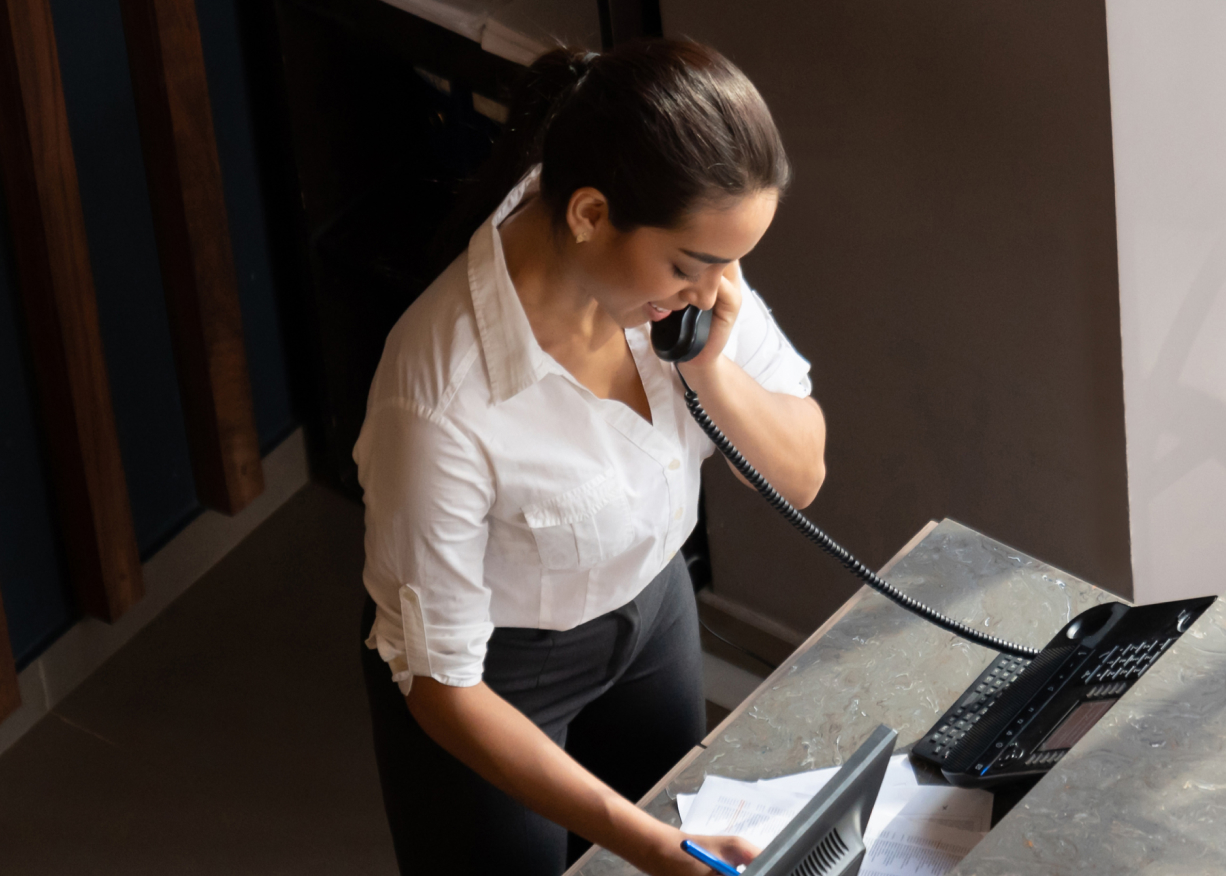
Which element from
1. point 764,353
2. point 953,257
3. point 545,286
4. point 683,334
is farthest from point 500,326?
point 953,257

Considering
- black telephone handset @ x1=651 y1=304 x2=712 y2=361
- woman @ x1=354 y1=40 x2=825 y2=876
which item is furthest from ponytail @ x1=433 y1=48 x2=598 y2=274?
black telephone handset @ x1=651 y1=304 x2=712 y2=361

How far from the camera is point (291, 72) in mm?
2883

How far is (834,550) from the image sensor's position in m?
1.88

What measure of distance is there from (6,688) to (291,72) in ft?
4.23

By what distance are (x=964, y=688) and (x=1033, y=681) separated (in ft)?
0.39

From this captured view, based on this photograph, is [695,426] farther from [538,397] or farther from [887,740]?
[887,740]

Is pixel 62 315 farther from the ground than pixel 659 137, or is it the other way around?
pixel 659 137

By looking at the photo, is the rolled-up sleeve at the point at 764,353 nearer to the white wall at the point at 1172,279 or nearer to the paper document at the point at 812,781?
the paper document at the point at 812,781

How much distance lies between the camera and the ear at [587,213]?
1.37 m

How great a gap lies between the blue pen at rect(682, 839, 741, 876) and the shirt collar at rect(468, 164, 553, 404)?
0.47 meters

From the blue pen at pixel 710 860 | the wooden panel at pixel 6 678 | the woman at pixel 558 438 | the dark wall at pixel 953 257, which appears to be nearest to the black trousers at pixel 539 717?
the woman at pixel 558 438

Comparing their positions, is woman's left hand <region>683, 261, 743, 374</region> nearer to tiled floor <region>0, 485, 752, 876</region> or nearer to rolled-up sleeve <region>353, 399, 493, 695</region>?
rolled-up sleeve <region>353, 399, 493, 695</region>

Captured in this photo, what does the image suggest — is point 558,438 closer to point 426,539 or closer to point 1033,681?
point 426,539

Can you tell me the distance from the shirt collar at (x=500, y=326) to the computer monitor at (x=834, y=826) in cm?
52
